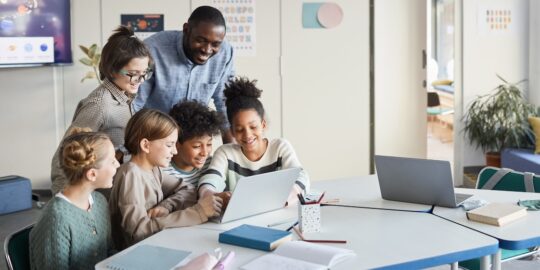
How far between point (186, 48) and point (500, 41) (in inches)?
150

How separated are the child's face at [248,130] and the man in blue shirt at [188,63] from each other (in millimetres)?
246

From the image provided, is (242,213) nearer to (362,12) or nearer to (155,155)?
(155,155)

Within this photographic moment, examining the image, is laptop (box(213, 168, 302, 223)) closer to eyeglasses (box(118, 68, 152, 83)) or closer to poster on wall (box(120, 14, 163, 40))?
eyeglasses (box(118, 68, 152, 83))

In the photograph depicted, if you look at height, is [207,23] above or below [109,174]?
above

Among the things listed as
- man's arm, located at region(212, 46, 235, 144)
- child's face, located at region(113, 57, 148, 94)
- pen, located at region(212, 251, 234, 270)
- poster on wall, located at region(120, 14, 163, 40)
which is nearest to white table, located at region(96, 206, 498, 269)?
pen, located at region(212, 251, 234, 270)

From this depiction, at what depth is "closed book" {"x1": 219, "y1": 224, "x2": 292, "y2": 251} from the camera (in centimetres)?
210

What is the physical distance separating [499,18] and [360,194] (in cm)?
377

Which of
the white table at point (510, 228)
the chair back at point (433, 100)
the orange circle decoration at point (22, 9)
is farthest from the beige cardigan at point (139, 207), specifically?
the chair back at point (433, 100)

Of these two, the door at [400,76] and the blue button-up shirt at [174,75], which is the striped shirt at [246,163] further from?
the door at [400,76]

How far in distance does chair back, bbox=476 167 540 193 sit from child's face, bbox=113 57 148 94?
1.63 meters

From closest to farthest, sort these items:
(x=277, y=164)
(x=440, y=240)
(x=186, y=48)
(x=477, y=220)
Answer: (x=440, y=240) < (x=477, y=220) < (x=277, y=164) < (x=186, y=48)

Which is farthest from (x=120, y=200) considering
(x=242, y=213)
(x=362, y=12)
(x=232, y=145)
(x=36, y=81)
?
(x=362, y=12)

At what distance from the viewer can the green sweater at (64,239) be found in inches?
81.9

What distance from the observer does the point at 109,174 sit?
7.30 ft
